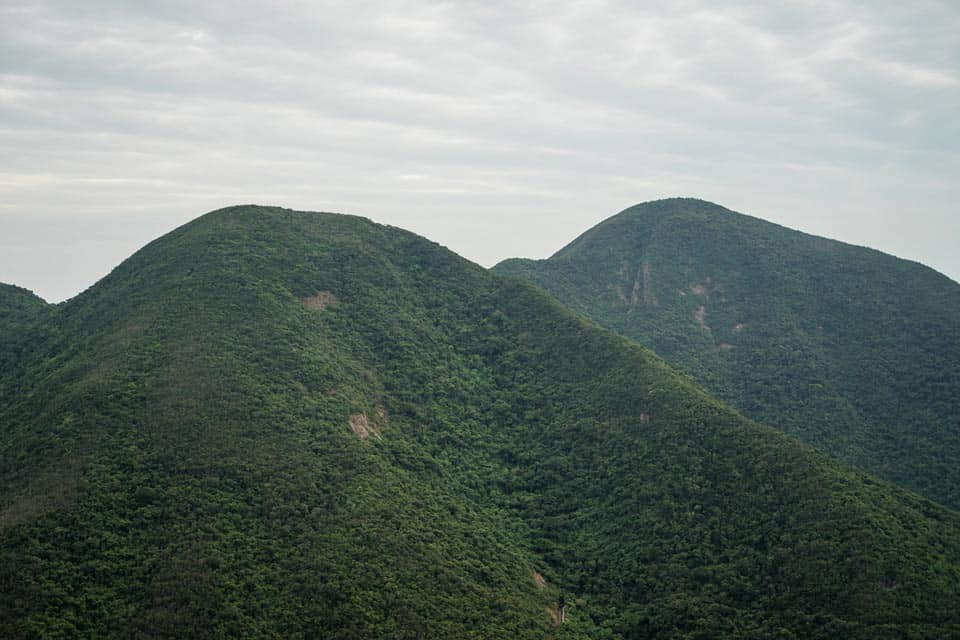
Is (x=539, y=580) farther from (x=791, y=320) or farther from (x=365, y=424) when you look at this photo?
(x=791, y=320)

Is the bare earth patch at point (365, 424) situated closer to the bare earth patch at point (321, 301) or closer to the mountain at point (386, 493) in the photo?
the mountain at point (386, 493)

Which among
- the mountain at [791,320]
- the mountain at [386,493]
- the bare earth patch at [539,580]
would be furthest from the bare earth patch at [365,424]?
the mountain at [791,320]

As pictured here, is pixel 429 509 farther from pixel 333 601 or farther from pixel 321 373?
pixel 321 373

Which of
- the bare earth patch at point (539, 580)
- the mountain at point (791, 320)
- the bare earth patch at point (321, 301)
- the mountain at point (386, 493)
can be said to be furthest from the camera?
the mountain at point (791, 320)

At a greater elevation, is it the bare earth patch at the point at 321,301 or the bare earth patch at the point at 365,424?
the bare earth patch at the point at 321,301

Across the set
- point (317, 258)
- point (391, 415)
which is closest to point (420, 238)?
point (317, 258)

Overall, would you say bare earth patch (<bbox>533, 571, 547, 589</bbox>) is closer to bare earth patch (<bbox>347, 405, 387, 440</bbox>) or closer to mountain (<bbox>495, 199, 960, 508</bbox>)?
bare earth patch (<bbox>347, 405, 387, 440</bbox>)

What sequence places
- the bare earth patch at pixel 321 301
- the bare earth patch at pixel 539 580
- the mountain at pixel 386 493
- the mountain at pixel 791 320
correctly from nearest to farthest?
1. the mountain at pixel 386 493
2. the bare earth patch at pixel 539 580
3. the bare earth patch at pixel 321 301
4. the mountain at pixel 791 320

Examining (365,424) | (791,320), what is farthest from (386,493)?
(791,320)
